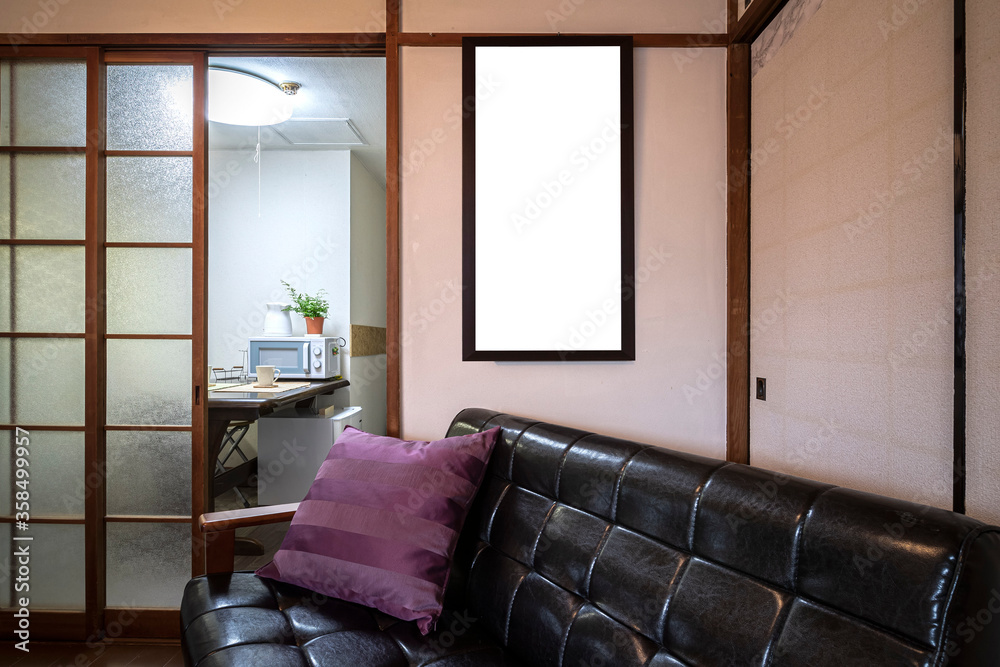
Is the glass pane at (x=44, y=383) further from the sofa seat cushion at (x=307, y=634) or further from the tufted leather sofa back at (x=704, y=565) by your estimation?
the tufted leather sofa back at (x=704, y=565)

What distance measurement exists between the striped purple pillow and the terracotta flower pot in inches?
123

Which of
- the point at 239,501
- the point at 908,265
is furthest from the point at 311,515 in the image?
the point at 239,501

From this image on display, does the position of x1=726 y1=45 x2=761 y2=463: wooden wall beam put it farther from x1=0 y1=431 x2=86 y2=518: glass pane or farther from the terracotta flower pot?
the terracotta flower pot

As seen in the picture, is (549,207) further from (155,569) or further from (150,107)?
(155,569)

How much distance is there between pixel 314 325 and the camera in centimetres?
453

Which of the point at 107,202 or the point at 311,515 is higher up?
the point at 107,202

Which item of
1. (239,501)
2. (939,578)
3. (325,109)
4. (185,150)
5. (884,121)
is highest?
(325,109)

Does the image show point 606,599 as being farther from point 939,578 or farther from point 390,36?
point 390,36

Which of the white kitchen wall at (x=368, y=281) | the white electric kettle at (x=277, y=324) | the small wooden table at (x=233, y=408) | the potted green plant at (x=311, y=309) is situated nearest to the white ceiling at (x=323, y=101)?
the white kitchen wall at (x=368, y=281)

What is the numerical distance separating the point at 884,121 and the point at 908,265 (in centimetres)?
34

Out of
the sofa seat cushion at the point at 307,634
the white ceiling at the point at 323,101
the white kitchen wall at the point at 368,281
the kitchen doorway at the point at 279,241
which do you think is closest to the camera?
the sofa seat cushion at the point at 307,634

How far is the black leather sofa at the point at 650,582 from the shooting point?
72 cm

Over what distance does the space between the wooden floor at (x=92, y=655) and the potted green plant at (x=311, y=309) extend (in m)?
2.71

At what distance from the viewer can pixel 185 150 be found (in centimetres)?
222
